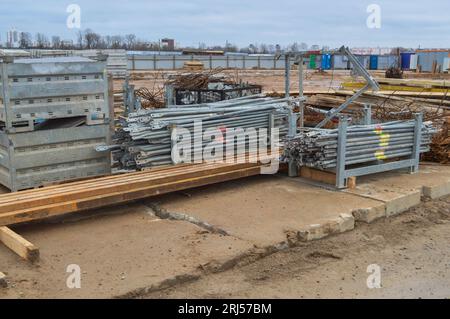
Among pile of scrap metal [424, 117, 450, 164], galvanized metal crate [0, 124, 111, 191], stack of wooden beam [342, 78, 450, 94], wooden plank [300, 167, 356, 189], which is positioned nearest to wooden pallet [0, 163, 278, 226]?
galvanized metal crate [0, 124, 111, 191]

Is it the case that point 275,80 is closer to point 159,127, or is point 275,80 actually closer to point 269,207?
point 159,127

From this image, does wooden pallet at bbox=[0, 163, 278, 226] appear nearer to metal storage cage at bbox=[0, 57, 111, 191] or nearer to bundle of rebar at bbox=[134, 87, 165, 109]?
metal storage cage at bbox=[0, 57, 111, 191]

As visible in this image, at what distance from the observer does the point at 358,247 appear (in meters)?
5.29

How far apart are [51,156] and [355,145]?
3.94 m

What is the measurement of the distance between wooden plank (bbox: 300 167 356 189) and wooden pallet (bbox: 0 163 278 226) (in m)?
0.81

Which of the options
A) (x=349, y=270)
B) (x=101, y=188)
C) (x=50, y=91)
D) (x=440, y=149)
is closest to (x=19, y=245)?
(x=101, y=188)

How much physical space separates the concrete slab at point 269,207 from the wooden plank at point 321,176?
21 cm

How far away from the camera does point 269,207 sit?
6.10 meters

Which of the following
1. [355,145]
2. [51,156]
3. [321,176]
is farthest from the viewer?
[321,176]

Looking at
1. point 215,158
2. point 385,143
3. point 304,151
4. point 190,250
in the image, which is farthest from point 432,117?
point 190,250

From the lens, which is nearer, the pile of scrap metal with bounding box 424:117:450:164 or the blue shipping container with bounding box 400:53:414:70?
the pile of scrap metal with bounding box 424:117:450:164

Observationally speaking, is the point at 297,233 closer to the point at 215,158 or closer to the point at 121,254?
the point at 121,254

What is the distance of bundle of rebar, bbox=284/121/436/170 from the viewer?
6.65 metres

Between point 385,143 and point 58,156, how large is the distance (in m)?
4.42
